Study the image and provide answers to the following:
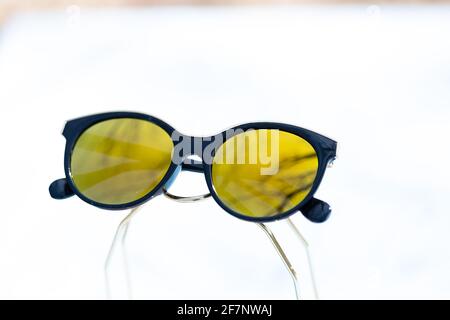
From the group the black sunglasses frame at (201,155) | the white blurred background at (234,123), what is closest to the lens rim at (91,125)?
the black sunglasses frame at (201,155)

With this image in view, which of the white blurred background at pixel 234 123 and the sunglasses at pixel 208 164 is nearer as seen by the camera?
the sunglasses at pixel 208 164

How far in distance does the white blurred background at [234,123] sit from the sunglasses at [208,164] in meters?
0.14

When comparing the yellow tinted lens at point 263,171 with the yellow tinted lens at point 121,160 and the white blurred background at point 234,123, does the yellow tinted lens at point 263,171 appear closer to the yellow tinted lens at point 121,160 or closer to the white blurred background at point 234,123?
the yellow tinted lens at point 121,160

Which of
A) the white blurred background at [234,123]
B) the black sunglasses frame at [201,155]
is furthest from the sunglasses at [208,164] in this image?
the white blurred background at [234,123]

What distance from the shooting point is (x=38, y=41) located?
738 mm

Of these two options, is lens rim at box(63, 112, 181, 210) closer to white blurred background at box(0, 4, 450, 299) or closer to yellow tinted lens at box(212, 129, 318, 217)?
yellow tinted lens at box(212, 129, 318, 217)

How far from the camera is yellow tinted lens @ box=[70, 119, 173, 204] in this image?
465 millimetres

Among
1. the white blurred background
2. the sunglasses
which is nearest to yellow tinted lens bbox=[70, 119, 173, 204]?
the sunglasses

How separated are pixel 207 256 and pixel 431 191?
22 cm

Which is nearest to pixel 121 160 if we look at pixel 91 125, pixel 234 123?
pixel 91 125

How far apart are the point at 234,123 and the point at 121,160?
0.22 metres

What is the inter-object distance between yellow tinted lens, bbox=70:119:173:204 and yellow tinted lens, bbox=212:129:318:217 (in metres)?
0.05

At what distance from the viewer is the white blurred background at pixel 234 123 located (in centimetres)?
58

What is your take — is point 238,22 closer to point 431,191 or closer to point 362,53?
point 362,53
